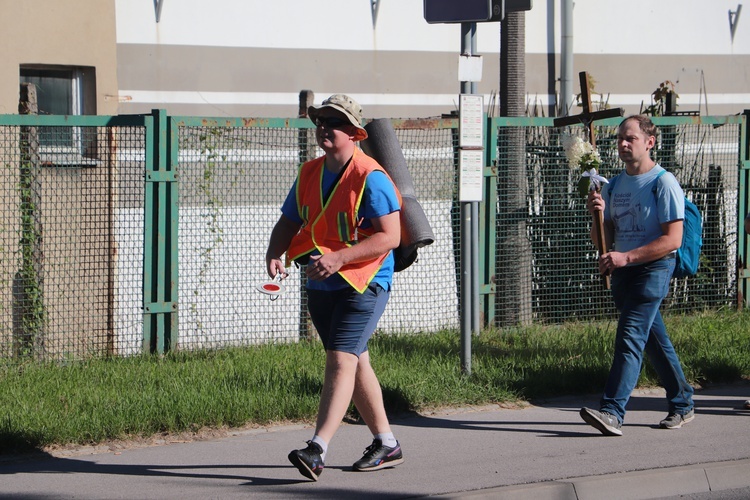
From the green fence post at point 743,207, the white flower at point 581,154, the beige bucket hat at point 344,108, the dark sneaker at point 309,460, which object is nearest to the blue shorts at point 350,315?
the dark sneaker at point 309,460

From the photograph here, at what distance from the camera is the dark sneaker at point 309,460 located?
511 centimetres

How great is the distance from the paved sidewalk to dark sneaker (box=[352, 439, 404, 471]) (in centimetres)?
5

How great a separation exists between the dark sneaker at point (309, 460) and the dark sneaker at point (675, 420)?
7.92ft

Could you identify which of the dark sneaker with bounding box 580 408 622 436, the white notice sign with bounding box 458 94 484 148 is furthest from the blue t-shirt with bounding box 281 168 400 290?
the white notice sign with bounding box 458 94 484 148

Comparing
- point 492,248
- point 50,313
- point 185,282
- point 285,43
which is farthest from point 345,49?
point 50,313

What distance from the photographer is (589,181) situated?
6.80 metres

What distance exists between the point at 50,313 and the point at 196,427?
88.9 inches

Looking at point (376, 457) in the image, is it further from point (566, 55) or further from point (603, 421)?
point (566, 55)

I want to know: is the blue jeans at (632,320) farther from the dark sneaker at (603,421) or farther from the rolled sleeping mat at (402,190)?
the rolled sleeping mat at (402,190)

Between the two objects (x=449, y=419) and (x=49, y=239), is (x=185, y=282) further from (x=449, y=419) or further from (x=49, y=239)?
(x=449, y=419)

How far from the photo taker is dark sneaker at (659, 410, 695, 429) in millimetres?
6520

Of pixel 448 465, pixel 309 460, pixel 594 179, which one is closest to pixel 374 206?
pixel 309 460

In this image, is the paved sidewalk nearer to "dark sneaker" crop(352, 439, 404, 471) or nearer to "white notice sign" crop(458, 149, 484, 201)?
"dark sneaker" crop(352, 439, 404, 471)

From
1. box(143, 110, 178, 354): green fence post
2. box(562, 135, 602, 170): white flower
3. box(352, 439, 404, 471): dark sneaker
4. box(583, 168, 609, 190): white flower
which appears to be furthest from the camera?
box(143, 110, 178, 354): green fence post
